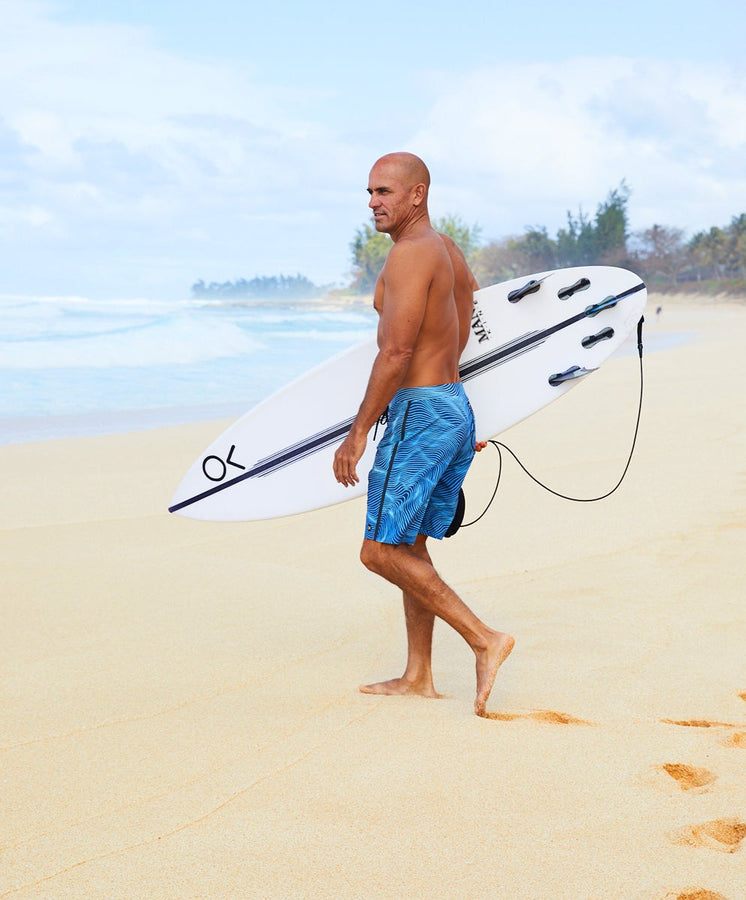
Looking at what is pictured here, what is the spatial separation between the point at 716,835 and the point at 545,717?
0.75m

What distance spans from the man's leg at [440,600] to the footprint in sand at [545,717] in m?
0.05

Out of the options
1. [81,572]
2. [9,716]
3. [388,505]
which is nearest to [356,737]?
[388,505]

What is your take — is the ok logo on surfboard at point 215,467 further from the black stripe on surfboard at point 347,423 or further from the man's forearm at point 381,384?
the man's forearm at point 381,384

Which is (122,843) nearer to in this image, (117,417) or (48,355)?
(117,417)

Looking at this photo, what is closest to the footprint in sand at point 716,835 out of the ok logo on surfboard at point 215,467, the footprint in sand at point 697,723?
the footprint in sand at point 697,723

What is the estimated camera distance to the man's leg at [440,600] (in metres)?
2.76

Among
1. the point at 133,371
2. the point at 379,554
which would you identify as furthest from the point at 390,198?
the point at 133,371

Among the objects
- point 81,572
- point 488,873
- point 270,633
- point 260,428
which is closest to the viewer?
point 488,873

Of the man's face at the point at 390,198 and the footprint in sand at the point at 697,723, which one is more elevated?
the man's face at the point at 390,198

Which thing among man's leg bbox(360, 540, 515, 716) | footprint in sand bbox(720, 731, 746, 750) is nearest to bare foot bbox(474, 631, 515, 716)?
man's leg bbox(360, 540, 515, 716)

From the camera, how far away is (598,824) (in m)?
2.11

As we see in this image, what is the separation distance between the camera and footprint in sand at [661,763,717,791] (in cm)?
227

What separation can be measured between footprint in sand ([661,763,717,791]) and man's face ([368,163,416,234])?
1549mm

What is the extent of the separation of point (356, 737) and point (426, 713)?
252 millimetres
